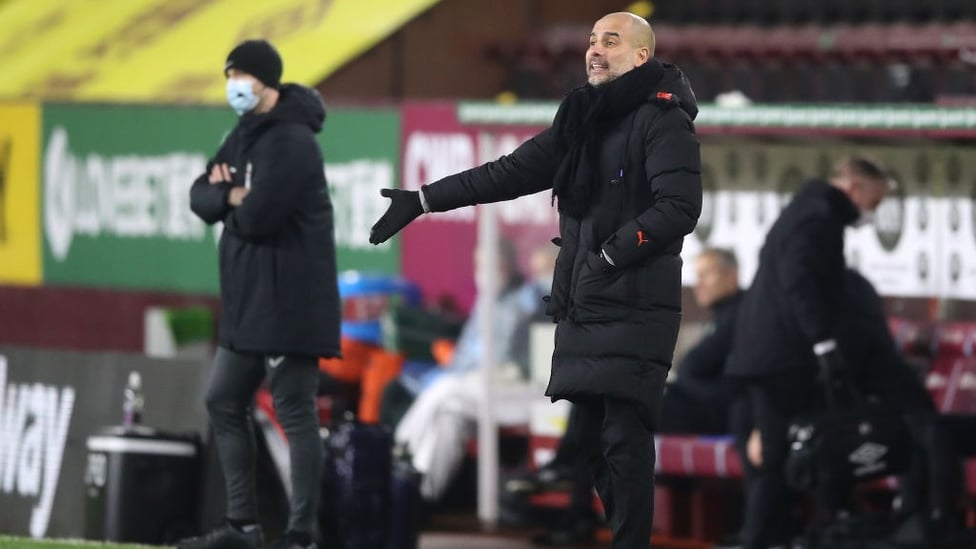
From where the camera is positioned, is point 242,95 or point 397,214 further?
point 242,95

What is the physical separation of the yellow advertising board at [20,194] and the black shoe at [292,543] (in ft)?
29.2

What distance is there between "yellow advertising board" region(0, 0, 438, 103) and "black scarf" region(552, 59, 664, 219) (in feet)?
29.1

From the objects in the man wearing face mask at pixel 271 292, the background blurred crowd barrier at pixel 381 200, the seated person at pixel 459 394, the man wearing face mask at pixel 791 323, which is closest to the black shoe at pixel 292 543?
the man wearing face mask at pixel 271 292

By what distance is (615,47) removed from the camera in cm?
Answer: 709

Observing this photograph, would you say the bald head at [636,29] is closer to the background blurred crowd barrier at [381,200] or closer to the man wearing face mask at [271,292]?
the man wearing face mask at [271,292]

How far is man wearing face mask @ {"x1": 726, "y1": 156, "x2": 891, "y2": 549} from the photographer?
986 cm

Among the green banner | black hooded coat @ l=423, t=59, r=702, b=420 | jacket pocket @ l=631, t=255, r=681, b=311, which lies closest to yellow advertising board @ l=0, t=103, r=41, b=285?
the green banner

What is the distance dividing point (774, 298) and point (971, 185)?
1.73 meters

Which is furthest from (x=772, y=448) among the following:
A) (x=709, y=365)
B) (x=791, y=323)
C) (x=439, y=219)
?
(x=439, y=219)

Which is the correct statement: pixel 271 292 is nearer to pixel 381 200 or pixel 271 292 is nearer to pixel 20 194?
pixel 381 200

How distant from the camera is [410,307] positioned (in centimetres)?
1365

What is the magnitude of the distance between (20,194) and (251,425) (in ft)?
29.1

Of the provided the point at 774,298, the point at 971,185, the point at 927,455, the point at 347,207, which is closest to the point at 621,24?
the point at 774,298

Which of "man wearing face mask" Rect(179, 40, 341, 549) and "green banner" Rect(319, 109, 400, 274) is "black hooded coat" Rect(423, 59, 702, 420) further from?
"green banner" Rect(319, 109, 400, 274)
